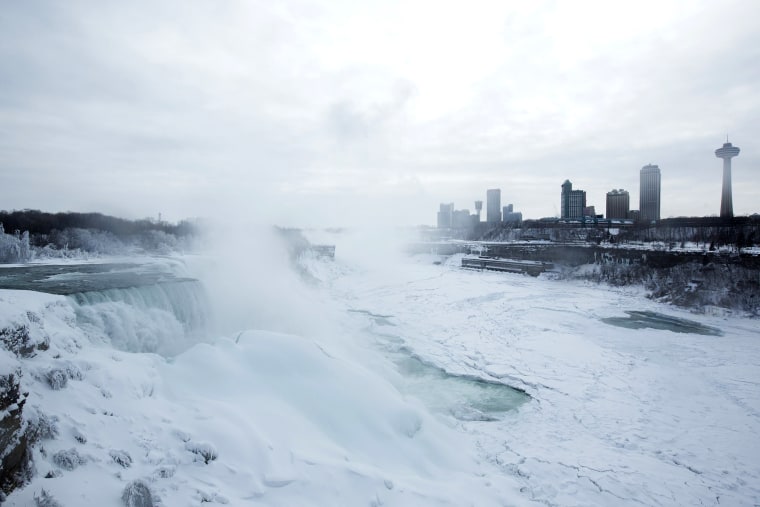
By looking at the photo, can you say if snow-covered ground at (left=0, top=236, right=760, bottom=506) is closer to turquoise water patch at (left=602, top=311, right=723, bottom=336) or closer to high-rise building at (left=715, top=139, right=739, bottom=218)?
turquoise water patch at (left=602, top=311, right=723, bottom=336)

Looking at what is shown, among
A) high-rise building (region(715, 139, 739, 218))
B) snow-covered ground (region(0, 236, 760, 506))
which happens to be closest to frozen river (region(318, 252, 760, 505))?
snow-covered ground (region(0, 236, 760, 506))

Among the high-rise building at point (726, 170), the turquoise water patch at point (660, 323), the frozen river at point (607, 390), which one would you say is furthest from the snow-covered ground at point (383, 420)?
the high-rise building at point (726, 170)

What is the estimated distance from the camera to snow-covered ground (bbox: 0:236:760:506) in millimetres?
4852

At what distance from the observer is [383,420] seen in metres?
7.61

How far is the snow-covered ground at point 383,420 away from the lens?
4.85 metres

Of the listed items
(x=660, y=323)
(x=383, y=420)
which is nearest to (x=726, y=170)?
(x=660, y=323)

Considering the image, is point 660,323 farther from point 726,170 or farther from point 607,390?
point 726,170

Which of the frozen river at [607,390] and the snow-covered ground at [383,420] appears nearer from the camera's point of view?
the snow-covered ground at [383,420]

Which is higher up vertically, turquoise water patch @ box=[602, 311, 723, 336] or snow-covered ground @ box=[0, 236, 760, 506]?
snow-covered ground @ box=[0, 236, 760, 506]

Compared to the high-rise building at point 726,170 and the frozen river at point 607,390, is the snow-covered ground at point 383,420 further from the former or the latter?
the high-rise building at point 726,170

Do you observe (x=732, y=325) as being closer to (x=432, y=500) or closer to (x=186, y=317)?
(x=432, y=500)

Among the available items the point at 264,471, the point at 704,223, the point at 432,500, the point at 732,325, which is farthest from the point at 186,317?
the point at 704,223

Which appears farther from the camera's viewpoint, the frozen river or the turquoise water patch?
the turquoise water patch

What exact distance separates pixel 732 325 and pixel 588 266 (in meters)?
18.9
